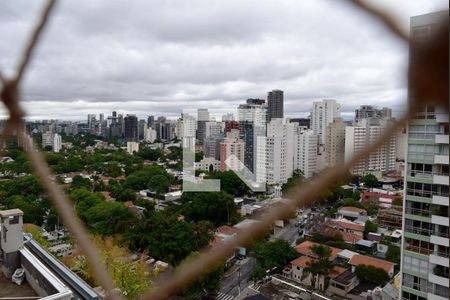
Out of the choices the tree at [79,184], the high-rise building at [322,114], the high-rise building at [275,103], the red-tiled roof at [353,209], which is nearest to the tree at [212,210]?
the red-tiled roof at [353,209]

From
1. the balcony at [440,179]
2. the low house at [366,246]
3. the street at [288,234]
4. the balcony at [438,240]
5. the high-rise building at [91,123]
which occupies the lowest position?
the street at [288,234]

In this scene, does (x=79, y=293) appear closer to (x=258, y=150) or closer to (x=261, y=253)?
(x=261, y=253)

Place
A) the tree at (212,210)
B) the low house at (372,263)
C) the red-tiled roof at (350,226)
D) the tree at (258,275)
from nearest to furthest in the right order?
the tree at (258,275)
the low house at (372,263)
the red-tiled roof at (350,226)
the tree at (212,210)

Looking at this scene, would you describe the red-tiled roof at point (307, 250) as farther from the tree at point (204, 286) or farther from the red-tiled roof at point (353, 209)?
the red-tiled roof at point (353, 209)

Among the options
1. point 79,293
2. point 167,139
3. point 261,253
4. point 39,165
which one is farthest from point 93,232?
point 167,139

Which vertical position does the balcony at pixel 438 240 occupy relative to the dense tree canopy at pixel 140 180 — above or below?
above

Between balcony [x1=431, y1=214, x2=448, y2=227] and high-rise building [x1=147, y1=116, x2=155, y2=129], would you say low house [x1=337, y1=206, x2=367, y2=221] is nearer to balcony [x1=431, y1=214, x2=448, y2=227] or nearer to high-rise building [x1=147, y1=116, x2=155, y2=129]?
balcony [x1=431, y1=214, x2=448, y2=227]
